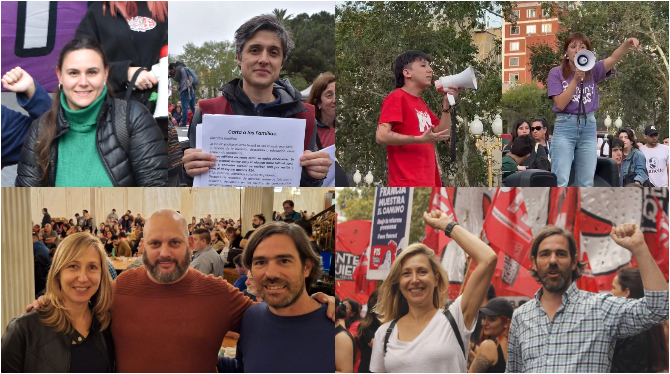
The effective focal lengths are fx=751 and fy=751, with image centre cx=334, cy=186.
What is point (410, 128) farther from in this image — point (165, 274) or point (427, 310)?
point (165, 274)

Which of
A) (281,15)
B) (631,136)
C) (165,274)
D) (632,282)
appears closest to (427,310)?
(632,282)

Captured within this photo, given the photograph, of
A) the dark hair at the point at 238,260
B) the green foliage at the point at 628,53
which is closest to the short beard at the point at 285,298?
the dark hair at the point at 238,260

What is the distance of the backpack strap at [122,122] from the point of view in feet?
17.9

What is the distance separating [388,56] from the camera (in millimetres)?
6000

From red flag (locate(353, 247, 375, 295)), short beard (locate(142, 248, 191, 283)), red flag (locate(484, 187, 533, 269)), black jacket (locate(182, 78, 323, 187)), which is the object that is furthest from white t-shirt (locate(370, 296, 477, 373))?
short beard (locate(142, 248, 191, 283))

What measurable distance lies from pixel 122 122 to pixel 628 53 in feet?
13.4

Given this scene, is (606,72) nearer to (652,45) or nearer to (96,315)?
(652,45)

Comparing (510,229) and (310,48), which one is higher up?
(310,48)

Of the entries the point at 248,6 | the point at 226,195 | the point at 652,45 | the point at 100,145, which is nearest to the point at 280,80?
the point at 248,6

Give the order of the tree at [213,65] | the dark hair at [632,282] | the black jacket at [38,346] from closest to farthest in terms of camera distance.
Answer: the black jacket at [38,346]
the dark hair at [632,282]
the tree at [213,65]

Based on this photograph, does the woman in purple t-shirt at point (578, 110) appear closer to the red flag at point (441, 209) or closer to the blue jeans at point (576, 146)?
the blue jeans at point (576, 146)

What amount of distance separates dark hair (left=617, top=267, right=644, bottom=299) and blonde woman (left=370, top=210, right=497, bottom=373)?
0.88 meters

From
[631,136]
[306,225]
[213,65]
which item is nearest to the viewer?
[306,225]

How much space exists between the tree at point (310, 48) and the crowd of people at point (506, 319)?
1410 mm
